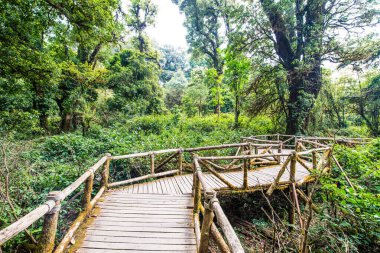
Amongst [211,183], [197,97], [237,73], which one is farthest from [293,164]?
[197,97]

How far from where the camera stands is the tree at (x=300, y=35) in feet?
37.1

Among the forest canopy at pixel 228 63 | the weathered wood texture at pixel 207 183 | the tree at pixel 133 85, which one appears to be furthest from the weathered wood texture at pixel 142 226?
the tree at pixel 133 85

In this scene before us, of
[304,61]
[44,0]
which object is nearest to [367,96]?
[304,61]

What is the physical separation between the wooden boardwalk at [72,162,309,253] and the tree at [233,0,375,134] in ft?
29.5

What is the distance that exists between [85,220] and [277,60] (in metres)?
14.1

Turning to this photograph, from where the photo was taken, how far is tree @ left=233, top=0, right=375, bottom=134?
37.1 feet

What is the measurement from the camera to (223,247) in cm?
201

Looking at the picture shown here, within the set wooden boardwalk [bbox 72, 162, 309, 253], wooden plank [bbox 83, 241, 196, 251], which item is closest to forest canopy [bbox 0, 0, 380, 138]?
wooden boardwalk [bbox 72, 162, 309, 253]

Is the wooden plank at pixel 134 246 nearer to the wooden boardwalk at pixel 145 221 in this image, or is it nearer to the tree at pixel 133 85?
the wooden boardwalk at pixel 145 221

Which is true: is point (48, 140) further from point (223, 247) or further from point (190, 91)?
point (190, 91)

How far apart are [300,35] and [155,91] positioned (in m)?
12.8

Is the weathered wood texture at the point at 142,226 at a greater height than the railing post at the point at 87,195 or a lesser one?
lesser

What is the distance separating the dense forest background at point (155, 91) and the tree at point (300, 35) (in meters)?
0.07

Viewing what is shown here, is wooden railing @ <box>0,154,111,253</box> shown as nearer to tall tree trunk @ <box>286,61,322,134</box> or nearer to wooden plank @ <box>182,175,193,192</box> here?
wooden plank @ <box>182,175,193,192</box>
